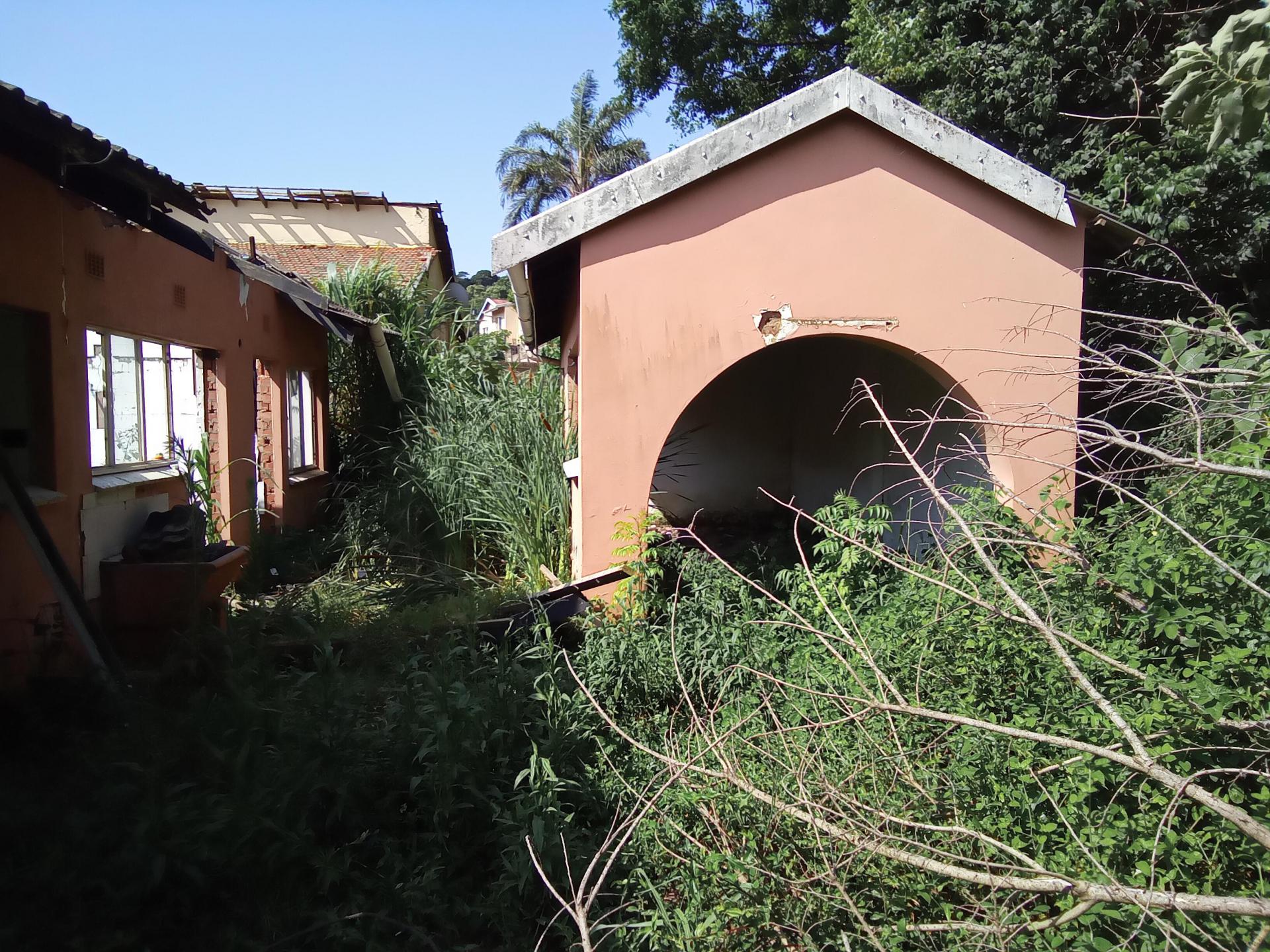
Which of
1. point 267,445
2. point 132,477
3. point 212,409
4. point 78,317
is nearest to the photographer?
point 78,317

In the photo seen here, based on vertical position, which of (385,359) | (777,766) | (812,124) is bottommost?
(777,766)

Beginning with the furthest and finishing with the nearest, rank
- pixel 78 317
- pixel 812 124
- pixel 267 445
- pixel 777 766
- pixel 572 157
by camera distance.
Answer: pixel 572 157 < pixel 267 445 < pixel 812 124 < pixel 78 317 < pixel 777 766

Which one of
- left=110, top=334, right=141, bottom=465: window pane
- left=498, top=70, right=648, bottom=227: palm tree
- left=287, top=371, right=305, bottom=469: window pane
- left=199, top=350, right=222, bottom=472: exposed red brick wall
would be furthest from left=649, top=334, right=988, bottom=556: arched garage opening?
left=498, top=70, right=648, bottom=227: palm tree

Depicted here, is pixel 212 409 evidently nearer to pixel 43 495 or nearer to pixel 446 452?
pixel 446 452

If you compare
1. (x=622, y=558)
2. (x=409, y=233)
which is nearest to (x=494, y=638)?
(x=622, y=558)

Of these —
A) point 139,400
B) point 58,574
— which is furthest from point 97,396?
point 58,574

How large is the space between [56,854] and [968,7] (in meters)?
9.47

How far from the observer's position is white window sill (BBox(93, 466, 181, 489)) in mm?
5720

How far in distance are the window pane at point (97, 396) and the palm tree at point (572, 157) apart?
77.7 ft

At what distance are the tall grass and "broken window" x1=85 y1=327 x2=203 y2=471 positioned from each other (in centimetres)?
196

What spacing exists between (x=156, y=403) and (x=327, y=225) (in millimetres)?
→ 11531

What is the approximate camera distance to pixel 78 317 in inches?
208

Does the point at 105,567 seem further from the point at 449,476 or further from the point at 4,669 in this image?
the point at 449,476

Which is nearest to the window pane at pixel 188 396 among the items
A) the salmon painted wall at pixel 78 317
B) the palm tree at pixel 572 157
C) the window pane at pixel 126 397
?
the salmon painted wall at pixel 78 317
